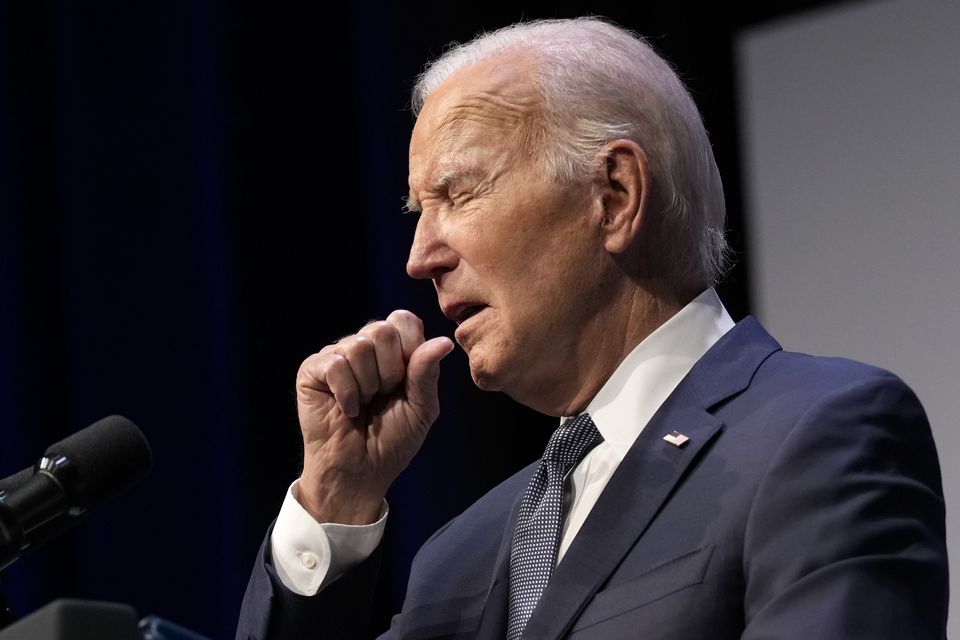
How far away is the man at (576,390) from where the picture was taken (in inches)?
57.6

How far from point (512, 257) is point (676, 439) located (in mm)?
359

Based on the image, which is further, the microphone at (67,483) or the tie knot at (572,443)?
the tie knot at (572,443)

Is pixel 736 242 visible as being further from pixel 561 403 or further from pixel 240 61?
pixel 561 403

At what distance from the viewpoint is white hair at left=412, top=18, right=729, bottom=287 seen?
182cm

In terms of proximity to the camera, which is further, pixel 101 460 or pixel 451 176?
pixel 451 176

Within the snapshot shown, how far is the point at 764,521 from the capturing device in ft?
4.56

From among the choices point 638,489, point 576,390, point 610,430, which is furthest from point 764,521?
point 576,390

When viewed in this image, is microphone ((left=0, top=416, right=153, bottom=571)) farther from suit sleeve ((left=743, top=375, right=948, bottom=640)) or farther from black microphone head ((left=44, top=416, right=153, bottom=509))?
suit sleeve ((left=743, top=375, right=948, bottom=640))

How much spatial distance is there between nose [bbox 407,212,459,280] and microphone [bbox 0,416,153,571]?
681 mm

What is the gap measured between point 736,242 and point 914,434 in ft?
6.34

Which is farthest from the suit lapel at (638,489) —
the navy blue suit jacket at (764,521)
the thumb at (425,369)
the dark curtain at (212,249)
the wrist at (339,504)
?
the dark curtain at (212,249)

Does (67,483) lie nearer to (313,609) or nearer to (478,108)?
(313,609)

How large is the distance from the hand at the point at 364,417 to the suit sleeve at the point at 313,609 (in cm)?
9

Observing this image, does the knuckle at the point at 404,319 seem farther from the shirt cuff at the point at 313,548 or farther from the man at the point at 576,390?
the shirt cuff at the point at 313,548
